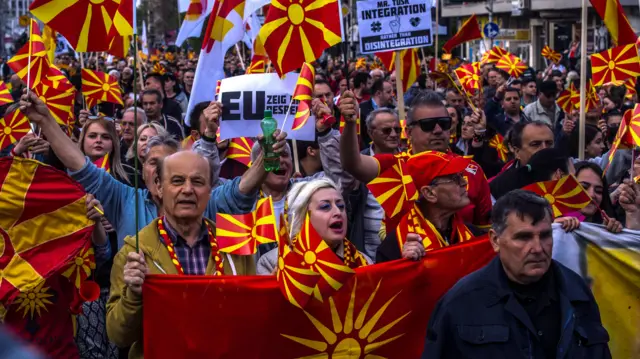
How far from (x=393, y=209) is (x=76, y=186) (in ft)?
5.01

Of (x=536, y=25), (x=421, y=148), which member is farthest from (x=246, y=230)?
(x=536, y=25)

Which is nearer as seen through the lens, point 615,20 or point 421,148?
point 421,148

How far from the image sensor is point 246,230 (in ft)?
15.0

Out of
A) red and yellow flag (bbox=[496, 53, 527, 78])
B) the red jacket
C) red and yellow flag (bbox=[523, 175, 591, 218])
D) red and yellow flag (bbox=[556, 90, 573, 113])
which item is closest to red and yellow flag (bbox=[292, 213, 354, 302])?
the red jacket

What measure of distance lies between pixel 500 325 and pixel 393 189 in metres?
1.46

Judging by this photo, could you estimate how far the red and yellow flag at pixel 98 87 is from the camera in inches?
410

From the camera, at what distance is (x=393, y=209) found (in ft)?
16.7

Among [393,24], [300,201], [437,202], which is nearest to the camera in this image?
[300,201]

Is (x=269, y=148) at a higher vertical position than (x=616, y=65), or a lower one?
lower

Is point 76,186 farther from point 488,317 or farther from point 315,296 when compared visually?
point 488,317

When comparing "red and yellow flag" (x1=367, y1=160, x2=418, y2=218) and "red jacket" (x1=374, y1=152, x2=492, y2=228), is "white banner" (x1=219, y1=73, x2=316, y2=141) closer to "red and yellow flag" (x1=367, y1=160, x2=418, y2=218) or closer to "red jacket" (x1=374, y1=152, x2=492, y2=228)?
"red jacket" (x1=374, y1=152, x2=492, y2=228)

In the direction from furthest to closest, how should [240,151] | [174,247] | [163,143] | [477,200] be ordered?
[240,151]
[163,143]
[477,200]
[174,247]

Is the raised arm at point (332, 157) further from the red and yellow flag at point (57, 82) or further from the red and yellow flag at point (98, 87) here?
the red and yellow flag at point (98, 87)

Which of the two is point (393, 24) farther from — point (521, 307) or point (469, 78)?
point (521, 307)
